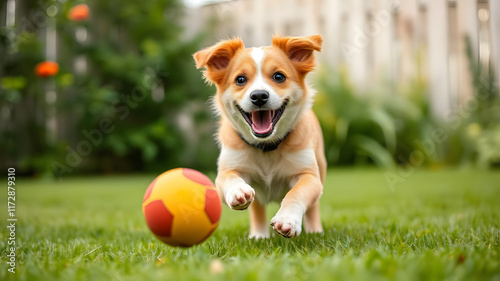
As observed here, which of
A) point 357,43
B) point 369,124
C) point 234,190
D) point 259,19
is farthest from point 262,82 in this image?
point 259,19

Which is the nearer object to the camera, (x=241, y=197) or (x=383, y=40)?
(x=241, y=197)

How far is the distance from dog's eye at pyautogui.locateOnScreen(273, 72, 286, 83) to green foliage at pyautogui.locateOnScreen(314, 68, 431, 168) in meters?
5.19

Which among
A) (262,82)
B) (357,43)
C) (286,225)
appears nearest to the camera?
(286,225)

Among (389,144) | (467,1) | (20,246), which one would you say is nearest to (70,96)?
(389,144)

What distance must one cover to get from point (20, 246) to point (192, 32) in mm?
7462

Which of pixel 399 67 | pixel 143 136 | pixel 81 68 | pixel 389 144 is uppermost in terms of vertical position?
pixel 81 68

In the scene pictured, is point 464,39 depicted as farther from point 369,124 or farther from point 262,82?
point 262,82

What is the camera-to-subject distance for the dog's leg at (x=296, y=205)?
6.27 feet

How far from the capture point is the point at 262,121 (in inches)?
92.9

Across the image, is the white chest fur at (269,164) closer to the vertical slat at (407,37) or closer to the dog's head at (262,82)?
the dog's head at (262,82)

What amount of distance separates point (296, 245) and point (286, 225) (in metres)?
0.31

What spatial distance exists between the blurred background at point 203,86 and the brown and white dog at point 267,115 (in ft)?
16.2

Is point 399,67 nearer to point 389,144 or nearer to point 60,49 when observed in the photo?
point 389,144

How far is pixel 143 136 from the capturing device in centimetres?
767
